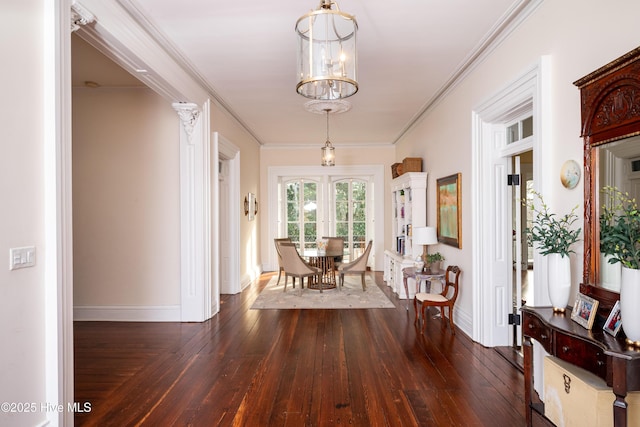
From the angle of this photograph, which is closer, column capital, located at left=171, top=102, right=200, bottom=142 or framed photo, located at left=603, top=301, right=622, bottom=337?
framed photo, located at left=603, top=301, right=622, bottom=337

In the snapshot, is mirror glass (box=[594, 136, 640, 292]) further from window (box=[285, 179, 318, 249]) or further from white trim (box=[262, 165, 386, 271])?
window (box=[285, 179, 318, 249])

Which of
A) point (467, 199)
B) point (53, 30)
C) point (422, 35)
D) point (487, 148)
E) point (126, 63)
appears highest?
point (422, 35)

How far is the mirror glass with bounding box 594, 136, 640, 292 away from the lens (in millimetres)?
1918

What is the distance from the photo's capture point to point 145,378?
3.12 m

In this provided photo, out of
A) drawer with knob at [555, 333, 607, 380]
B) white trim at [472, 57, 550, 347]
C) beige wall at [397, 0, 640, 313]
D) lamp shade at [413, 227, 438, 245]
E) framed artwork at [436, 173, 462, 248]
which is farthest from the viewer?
lamp shade at [413, 227, 438, 245]

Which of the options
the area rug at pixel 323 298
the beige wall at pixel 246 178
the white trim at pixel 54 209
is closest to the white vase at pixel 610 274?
the white trim at pixel 54 209

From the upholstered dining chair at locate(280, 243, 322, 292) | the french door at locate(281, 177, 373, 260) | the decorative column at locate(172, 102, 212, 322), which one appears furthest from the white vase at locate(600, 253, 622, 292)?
the french door at locate(281, 177, 373, 260)

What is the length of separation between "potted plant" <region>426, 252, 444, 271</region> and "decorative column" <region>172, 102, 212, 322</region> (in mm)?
2975

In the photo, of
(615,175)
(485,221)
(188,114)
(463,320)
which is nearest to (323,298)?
(463,320)

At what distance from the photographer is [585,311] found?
200cm

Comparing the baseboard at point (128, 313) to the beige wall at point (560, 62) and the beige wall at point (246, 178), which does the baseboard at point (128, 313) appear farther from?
the beige wall at point (560, 62)

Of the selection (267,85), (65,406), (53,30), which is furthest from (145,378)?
(267,85)

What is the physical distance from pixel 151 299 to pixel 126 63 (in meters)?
2.93

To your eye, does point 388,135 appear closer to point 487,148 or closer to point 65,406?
point 487,148
